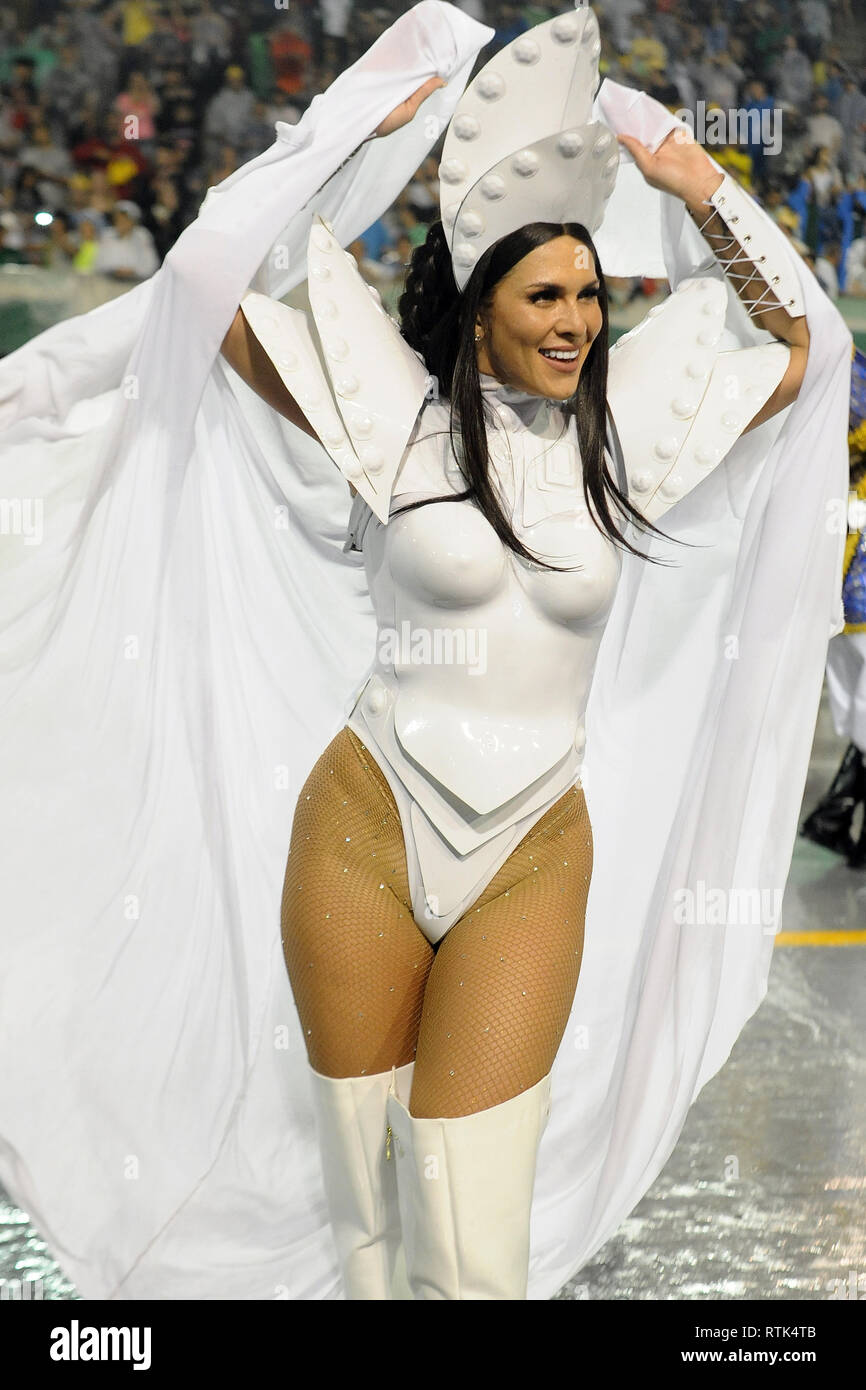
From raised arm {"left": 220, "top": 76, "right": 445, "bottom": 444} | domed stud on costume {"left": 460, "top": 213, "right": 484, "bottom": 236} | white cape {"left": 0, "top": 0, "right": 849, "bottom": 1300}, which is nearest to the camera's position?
domed stud on costume {"left": 460, "top": 213, "right": 484, "bottom": 236}

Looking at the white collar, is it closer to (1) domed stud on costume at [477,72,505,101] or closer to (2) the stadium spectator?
(1) domed stud on costume at [477,72,505,101]

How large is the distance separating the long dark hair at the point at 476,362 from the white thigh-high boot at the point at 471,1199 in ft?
2.37

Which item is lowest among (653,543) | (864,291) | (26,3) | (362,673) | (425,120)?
(362,673)

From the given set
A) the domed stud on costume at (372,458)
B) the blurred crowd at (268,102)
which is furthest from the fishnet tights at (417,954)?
the blurred crowd at (268,102)

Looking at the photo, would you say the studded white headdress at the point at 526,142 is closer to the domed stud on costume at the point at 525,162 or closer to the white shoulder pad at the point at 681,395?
the domed stud on costume at the point at 525,162

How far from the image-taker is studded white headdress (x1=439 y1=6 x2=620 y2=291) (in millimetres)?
1896

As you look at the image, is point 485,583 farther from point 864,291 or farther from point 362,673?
point 864,291

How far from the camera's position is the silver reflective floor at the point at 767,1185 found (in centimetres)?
253

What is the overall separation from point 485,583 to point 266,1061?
3.56ft

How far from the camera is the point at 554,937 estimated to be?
77.4 inches

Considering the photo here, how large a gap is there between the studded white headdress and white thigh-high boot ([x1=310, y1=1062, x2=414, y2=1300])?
1102mm

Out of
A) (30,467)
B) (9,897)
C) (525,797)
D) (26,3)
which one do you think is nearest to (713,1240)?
(525,797)

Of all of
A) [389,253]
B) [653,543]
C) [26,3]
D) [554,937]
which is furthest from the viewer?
[389,253]

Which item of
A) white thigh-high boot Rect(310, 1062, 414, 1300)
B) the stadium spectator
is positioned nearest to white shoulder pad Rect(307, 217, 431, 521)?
white thigh-high boot Rect(310, 1062, 414, 1300)
